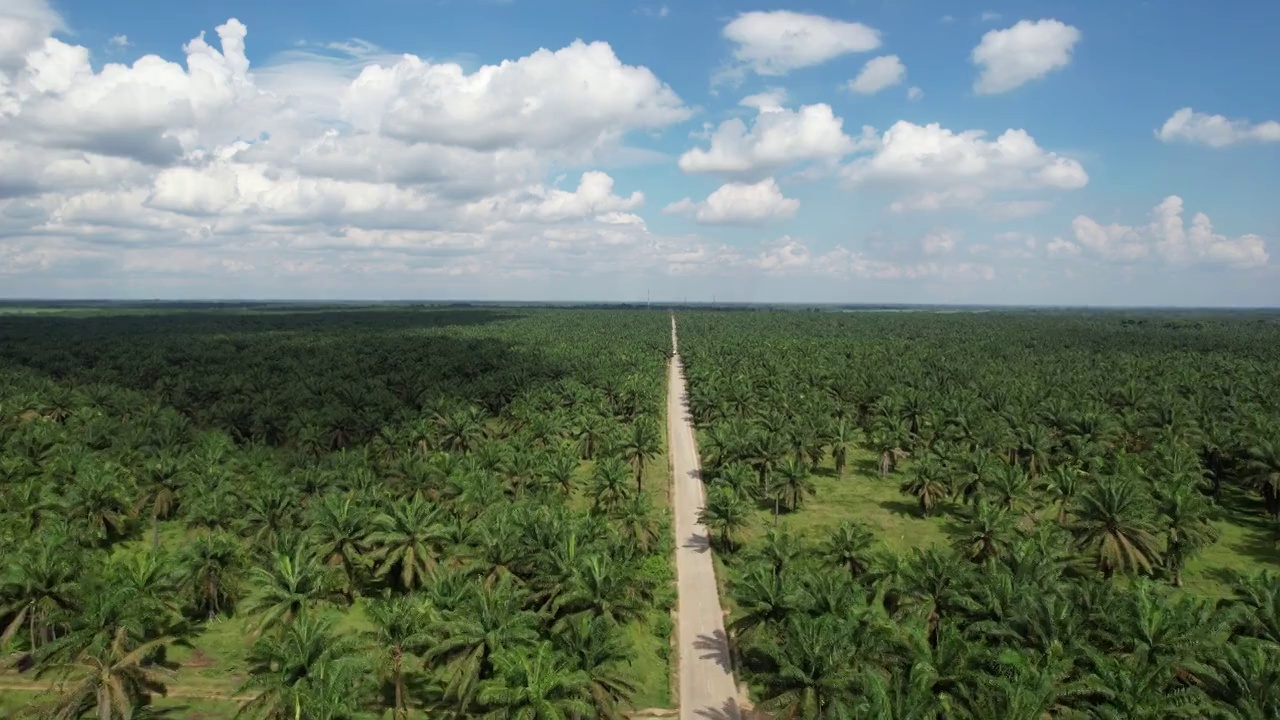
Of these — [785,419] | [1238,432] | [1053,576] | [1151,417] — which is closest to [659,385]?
[785,419]

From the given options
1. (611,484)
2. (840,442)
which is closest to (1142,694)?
(611,484)

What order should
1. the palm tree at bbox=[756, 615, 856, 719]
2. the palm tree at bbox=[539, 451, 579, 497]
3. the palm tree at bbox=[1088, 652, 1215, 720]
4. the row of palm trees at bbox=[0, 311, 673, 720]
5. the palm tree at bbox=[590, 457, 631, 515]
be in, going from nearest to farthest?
the palm tree at bbox=[1088, 652, 1215, 720] < the palm tree at bbox=[756, 615, 856, 719] < the row of palm trees at bbox=[0, 311, 673, 720] < the palm tree at bbox=[590, 457, 631, 515] < the palm tree at bbox=[539, 451, 579, 497]

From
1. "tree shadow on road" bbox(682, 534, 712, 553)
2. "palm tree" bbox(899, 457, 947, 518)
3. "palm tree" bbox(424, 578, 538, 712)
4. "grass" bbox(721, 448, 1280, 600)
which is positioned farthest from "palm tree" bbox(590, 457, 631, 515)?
"palm tree" bbox(899, 457, 947, 518)

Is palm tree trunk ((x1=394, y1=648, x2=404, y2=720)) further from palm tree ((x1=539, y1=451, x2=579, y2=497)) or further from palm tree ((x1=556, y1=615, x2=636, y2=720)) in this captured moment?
palm tree ((x1=539, y1=451, x2=579, y2=497))

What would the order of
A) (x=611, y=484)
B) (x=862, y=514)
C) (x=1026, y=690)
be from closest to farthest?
(x=1026, y=690)
(x=611, y=484)
(x=862, y=514)

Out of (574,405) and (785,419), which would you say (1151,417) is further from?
(574,405)

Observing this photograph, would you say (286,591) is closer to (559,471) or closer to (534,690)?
(534,690)

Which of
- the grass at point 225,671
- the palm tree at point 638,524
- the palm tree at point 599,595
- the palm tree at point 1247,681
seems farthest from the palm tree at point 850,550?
the palm tree at point 1247,681
